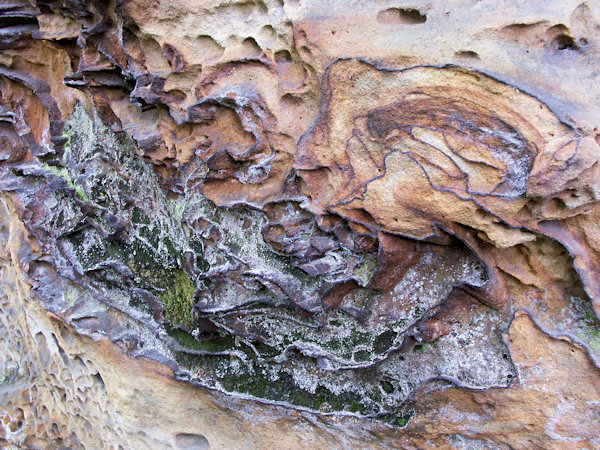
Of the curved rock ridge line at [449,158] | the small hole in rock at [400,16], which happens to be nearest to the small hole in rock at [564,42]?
the curved rock ridge line at [449,158]

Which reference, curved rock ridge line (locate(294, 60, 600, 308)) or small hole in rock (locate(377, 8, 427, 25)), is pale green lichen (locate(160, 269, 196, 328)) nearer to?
curved rock ridge line (locate(294, 60, 600, 308))

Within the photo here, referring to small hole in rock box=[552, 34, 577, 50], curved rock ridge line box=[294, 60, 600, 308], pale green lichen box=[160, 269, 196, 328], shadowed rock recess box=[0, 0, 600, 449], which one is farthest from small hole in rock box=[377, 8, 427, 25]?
pale green lichen box=[160, 269, 196, 328]

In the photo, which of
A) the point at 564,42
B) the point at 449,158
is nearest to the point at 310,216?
the point at 449,158

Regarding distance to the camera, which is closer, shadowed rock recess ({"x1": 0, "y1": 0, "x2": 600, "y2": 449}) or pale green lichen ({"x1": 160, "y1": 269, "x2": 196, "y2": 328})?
shadowed rock recess ({"x1": 0, "y1": 0, "x2": 600, "y2": 449})

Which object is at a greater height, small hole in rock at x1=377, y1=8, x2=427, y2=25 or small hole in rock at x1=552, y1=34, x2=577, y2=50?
small hole in rock at x1=552, y1=34, x2=577, y2=50

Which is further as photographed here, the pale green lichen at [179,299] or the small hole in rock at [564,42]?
the pale green lichen at [179,299]

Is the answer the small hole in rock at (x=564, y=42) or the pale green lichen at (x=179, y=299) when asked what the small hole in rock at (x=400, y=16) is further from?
the pale green lichen at (x=179, y=299)

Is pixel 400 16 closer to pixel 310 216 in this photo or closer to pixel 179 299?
pixel 310 216


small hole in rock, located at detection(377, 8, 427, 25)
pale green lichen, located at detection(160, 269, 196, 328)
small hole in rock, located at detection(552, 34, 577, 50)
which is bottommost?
pale green lichen, located at detection(160, 269, 196, 328)
